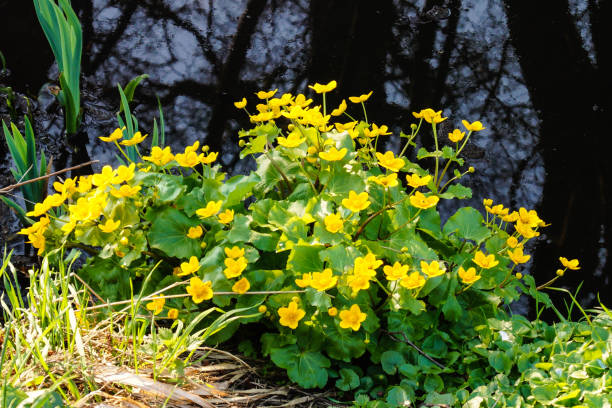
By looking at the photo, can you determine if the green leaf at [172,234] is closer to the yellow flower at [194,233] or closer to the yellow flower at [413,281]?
the yellow flower at [194,233]

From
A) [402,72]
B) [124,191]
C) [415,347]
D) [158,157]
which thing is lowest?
[415,347]

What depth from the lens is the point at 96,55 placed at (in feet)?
9.85

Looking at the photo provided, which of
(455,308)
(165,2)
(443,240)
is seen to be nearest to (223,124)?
(165,2)

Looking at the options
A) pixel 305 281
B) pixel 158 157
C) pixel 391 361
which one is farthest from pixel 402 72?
pixel 305 281

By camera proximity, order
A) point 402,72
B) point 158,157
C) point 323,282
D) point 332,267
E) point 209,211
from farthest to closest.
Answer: point 402,72
point 158,157
point 209,211
point 332,267
point 323,282

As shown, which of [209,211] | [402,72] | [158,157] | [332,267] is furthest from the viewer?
[402,72]

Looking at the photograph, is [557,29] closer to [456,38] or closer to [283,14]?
[456,38]

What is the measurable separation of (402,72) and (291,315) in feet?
6.46

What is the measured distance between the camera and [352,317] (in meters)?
1.34

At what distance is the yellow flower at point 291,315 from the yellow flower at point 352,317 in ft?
0.36

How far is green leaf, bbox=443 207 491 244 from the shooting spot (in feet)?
5.35

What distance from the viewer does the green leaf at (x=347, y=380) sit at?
1.47m

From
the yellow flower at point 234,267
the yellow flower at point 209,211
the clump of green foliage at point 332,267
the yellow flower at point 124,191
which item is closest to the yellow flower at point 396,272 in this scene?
the clump of green foliage at point 332,267

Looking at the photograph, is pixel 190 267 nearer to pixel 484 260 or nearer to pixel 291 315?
pixel 291 315
